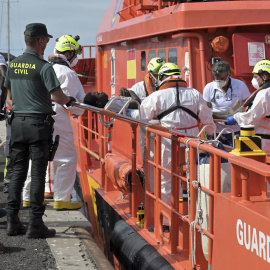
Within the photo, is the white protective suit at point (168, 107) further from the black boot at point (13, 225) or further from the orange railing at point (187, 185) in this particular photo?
the black boot at point (13, 225)

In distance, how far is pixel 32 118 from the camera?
571cm

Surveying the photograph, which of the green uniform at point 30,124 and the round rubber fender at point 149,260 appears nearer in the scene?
the round rubber fender at point 149,260

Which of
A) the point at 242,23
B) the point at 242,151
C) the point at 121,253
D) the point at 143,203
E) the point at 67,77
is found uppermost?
the point at 242,23

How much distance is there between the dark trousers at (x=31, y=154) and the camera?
18.7 feet

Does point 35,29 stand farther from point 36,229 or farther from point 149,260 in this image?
point 149,260

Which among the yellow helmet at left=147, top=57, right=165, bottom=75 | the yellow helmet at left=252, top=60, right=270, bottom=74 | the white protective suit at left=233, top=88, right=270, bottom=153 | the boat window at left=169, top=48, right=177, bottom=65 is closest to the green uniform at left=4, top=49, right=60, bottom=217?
the white protective suit at left=233, top=88, right=270, bottom=153

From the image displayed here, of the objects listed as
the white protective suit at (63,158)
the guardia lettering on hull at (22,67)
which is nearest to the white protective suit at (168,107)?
the guardia lettering on hull at (22,67)

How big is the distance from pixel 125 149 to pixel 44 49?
362cm

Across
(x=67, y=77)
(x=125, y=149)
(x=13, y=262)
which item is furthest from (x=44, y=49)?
(x=125, y=149)

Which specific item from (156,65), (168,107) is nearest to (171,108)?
(168,107)

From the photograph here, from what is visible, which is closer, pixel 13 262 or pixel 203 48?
pixel 13 262

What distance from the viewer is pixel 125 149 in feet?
30.6

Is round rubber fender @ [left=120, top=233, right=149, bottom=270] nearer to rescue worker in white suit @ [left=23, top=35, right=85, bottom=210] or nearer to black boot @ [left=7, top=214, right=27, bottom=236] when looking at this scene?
black boot @ [left=7, top=214, right=27, bottom=236]

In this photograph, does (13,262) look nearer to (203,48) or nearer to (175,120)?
(175,120)
